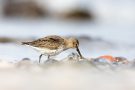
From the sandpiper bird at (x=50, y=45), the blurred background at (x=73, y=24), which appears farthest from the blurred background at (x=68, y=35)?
the sandpiper bird at (x=50, y=45)

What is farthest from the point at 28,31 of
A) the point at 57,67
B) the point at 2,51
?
the point at 57,67

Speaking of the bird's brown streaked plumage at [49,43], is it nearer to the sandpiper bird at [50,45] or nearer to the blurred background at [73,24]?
the sandpiper bird at [50,45]

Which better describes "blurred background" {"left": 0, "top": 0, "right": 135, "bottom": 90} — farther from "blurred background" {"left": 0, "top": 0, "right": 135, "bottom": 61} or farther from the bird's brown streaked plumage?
the bird's brown streaked plumage

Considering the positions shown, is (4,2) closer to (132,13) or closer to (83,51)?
(132,13)

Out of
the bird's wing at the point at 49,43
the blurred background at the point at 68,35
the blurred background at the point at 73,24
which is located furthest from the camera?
the blurred background at the point at 73,24

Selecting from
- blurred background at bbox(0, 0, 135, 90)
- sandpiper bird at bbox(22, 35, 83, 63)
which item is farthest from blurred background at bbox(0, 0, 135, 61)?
sandpiper bird at bbox(22, 35, 83, 63)

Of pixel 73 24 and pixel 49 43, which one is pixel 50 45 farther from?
pixel 73 24
